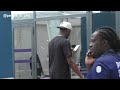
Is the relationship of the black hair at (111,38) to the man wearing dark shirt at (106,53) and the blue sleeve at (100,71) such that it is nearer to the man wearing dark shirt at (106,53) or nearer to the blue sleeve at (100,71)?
the man wearing dark shirt at (106,53)

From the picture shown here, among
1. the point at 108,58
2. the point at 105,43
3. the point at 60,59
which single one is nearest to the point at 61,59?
the point at 60,59

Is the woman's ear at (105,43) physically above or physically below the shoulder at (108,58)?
above

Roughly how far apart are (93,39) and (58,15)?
397 centimetres

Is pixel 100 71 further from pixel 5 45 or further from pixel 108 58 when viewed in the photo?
pixel 5 45

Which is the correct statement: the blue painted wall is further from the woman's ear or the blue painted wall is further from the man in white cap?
the woman's ear

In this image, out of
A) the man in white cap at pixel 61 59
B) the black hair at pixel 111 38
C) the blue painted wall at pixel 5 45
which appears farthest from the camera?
the man in white cap at pixel 61 59

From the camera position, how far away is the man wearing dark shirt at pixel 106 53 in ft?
6.38

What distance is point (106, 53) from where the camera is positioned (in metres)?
2.08

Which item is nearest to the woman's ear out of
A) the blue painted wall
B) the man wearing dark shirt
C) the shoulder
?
the man wearing dark shirt

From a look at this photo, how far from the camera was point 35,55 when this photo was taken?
689 cm

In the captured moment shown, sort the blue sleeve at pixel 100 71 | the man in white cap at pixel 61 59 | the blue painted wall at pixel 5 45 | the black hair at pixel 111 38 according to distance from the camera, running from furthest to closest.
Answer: the man in white cap at pixel 61 59, the blue painted wall at pixel 5 45, the black hair at pixel 111 38, the blue sleeve at pixel 100 71

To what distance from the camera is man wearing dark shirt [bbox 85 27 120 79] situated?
194cm


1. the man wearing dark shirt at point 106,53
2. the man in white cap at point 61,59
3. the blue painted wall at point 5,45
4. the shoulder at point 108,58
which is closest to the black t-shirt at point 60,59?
the man in white cap at point 61,59
